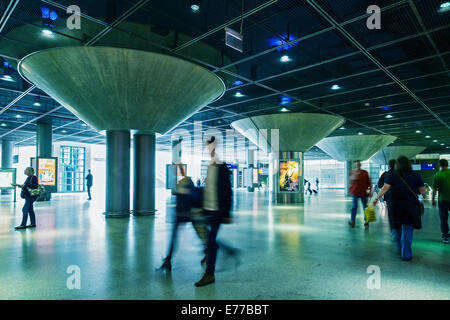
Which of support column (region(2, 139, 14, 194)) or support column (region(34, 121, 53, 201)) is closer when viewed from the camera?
support column (region(34, 121, 53, 201))

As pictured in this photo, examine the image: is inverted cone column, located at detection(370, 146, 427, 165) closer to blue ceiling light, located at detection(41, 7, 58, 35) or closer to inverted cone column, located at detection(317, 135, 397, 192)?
inverted cone column, located at detection(317, 135, 397, 192)

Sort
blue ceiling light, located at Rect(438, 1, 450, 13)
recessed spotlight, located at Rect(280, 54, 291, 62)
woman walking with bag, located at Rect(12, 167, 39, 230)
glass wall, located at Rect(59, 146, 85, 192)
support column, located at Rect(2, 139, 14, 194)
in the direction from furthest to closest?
glass wall, located at Rect(59, 146, 85, 192), support column, located at Rect(2, 139, 14, 194), recessed spotlight, located at Rect(280, 54, 291, 62), woman walking with bag, located at Rect(12, 167, 39, 230), blue ceiling light, located at Rect(438, 1, 450, 13)

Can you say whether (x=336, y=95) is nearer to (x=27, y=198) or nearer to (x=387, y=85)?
(x=387, y=85)

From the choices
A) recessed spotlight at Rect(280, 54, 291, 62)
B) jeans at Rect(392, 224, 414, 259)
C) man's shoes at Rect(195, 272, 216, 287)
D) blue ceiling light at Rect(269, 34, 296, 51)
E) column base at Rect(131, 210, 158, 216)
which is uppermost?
blue ceiling light at Rect(269, 34, 296, 51)

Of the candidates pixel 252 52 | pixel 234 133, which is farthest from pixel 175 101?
pixel 234 133

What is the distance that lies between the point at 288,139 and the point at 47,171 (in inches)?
674

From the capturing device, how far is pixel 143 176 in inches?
507

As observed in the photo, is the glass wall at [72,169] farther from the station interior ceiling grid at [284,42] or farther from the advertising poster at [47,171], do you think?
the station interior ceiling grid at [284,42]

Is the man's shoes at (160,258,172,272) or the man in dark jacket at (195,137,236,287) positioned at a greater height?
the man in dark jacket at (195,137,236,287)

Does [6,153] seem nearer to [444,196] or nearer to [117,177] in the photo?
[117,177]

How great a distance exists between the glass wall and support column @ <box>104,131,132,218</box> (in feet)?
104

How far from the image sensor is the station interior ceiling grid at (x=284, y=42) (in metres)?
7.88

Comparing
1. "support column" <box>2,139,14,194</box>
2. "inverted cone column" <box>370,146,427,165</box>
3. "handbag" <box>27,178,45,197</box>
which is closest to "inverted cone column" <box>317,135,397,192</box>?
"inverted cone column" <box>370,146,427,165</box>

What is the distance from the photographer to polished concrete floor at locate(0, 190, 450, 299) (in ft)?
13.2
